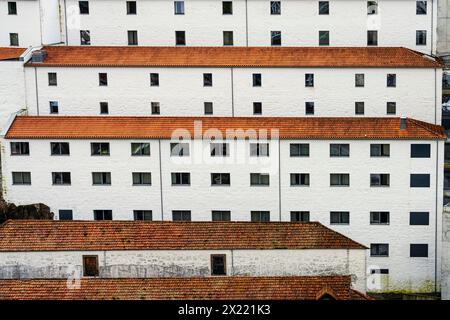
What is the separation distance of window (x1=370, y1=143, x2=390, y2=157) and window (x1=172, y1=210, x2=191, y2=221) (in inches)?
559

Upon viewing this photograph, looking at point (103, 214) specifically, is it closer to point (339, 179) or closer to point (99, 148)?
point (99, 148)

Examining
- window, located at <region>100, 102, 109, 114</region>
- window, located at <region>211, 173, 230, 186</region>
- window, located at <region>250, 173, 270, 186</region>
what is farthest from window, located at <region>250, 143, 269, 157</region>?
window, located at <region>100, 102, 109, 114</region>

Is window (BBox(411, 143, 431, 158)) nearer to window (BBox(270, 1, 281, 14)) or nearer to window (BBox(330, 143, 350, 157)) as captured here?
window (BBox(330, 143, 350, 157))

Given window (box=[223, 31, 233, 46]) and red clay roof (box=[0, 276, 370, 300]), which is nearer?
red clay roof (box=[0, 276, 370, 300])

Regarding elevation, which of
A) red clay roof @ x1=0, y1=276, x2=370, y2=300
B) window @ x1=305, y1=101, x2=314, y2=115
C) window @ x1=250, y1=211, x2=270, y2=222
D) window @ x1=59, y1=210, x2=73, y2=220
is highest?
window @ x1=305, y1=101, x2=314, y2=115

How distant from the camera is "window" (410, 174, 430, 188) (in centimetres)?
4784

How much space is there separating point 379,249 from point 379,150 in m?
7.34

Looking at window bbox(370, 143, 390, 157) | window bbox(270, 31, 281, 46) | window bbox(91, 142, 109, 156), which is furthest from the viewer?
window bbox(270, 31, 281, 46)

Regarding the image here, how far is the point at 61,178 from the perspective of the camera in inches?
1941

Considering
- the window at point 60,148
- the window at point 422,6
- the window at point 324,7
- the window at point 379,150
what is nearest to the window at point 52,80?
the window at point 60,148

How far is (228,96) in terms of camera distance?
5303 cm

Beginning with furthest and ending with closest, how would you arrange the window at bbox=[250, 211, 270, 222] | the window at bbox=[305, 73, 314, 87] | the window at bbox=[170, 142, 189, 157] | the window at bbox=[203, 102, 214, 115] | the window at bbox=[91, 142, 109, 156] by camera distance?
the window at bbox=[203, 102, 214, 115]
the window at bbox=[305, 73, 314, 87]
the window at bbox=[91, 142, 109, 156]
the window at bbox=[170, 142, 189, 157]
the window at bbox=[250, 211, 270, 222]

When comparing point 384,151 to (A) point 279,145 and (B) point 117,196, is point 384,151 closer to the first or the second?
(A) point 279,145
